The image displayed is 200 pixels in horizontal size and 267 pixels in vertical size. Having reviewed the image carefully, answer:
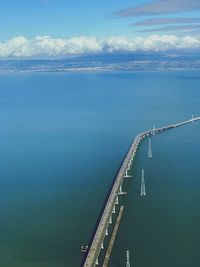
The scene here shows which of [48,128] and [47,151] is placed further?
[48,128]

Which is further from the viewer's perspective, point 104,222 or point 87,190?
point 87,190

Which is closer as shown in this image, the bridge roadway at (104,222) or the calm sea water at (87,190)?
the bridge roadway at (104,222)

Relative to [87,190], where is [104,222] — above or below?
above

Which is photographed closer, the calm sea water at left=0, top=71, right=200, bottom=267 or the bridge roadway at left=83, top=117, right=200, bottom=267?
the bridge roadway at left=83, top=117, right=200, bottom=267

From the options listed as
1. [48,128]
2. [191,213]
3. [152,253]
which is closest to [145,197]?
[191,213]

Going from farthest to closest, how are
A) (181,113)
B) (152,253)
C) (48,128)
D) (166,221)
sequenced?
(181,113), (48,128), (166,221), (152,253)

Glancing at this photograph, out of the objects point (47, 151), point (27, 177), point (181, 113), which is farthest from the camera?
point (181, 113)

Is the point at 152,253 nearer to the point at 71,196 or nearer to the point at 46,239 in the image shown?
the point at 46,239

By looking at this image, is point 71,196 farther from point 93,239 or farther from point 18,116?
point 18,116
